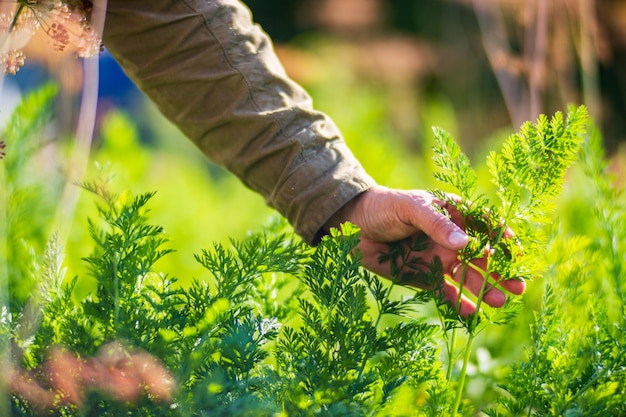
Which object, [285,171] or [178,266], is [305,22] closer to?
[178,266]

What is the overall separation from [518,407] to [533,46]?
64.7 inches

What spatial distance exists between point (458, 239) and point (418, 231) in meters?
0.16

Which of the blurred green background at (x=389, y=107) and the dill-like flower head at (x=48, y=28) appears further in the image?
the blurred green background at (x=389, y=107)

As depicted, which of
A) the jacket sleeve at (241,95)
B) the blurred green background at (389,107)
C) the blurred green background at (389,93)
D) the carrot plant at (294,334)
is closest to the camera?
the carrot plant at (294,334)

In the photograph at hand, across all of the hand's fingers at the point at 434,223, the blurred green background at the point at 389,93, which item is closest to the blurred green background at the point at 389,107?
the blurred green background at the point at 389,93

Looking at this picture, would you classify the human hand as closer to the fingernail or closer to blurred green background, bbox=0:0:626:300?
the fingernail

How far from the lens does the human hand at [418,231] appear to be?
39.1 inches

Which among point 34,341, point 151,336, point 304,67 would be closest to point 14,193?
point 34,341

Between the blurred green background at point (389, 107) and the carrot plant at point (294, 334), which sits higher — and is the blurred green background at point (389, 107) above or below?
above

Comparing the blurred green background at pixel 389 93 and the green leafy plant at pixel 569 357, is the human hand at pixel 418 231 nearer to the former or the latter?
the green leafy plant at pixel 569 357

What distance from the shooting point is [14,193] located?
1.43 meters

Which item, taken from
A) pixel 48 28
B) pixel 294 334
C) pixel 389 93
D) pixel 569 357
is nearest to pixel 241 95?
pixel 48 28

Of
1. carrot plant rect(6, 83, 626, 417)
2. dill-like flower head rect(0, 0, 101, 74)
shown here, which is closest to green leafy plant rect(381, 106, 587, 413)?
carrot plant rect(6, 83, 626, 417)

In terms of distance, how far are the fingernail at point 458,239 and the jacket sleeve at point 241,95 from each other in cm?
23
